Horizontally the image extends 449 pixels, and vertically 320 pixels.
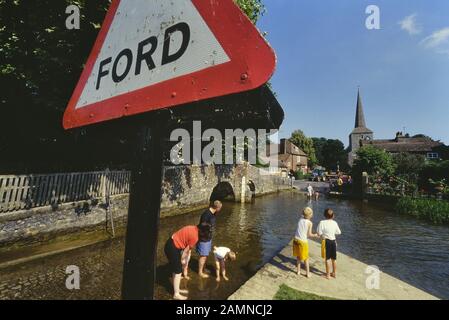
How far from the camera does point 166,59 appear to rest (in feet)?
4.32

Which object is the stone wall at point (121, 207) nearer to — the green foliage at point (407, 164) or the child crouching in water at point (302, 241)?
the child crouching in water at point (302, 241)

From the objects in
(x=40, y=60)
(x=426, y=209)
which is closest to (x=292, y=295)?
(x=40, y=60)

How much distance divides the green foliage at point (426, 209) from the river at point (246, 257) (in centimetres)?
120

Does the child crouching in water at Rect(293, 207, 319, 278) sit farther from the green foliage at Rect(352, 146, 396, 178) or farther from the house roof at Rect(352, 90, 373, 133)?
the house roof at Rect(352, 90, 373, 133)

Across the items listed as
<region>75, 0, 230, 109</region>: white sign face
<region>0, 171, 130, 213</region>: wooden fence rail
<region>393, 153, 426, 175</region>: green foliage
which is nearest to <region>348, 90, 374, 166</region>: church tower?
<region>393, 153, 426, 175</region>: green foliage

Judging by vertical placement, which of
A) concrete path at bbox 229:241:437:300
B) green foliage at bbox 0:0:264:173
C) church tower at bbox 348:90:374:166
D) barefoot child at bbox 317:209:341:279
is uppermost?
church tower at bbox 348:90:374:166

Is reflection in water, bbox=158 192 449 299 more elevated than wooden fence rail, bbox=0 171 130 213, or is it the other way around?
wooden fence rail, bbox=0 171 130 213

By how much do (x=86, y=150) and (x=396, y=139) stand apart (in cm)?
8256

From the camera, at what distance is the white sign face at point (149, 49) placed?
1.22m

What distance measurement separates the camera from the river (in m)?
6.72

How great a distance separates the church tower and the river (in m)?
75.8

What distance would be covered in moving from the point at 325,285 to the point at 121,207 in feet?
30.1
